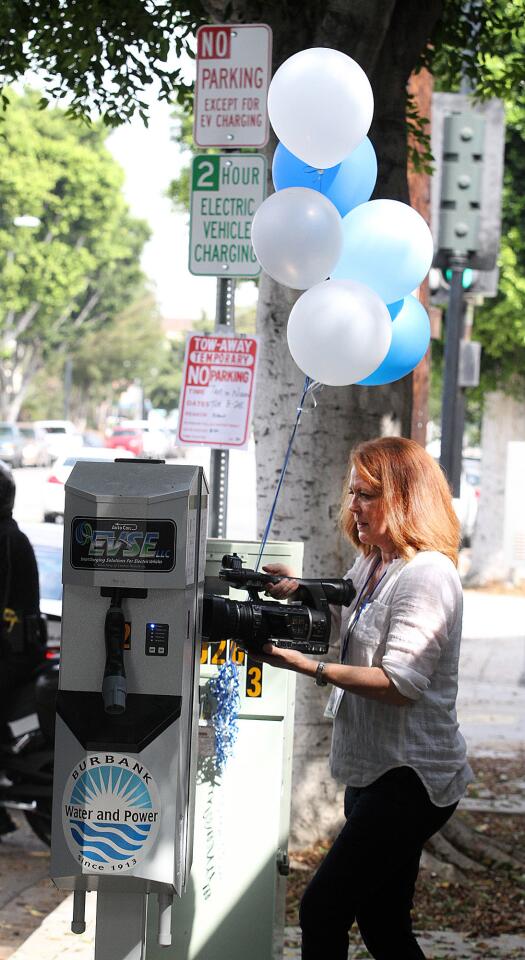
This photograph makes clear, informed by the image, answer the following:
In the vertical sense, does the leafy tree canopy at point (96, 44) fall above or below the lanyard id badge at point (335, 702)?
above

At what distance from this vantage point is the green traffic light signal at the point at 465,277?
847 cm

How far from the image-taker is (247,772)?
4062mm

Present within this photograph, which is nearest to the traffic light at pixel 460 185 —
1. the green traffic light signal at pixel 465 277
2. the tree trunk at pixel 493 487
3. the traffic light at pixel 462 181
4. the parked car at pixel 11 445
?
the traffic light at pixel 462 181

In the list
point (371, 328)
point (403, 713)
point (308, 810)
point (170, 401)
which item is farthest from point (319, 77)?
point (170, 401)

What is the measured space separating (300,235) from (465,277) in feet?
15.1

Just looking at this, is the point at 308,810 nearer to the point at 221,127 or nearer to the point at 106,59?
the point at 221,127

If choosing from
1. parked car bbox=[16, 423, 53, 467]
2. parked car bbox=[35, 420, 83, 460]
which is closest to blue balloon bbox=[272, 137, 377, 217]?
parked car bbox=[35, 420, 83, 460]

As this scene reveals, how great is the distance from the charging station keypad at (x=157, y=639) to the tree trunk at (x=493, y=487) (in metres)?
17.6

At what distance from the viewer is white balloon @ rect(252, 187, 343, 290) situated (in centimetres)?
420

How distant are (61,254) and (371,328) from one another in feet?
159

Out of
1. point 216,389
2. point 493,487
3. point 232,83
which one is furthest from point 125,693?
point 493,487

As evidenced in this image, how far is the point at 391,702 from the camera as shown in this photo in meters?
3.46

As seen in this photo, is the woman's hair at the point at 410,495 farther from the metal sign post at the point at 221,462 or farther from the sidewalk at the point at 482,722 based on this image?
the metal sign post at the point at 221,462

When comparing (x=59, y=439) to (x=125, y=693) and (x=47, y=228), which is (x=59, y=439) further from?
(x=125, y=693)
